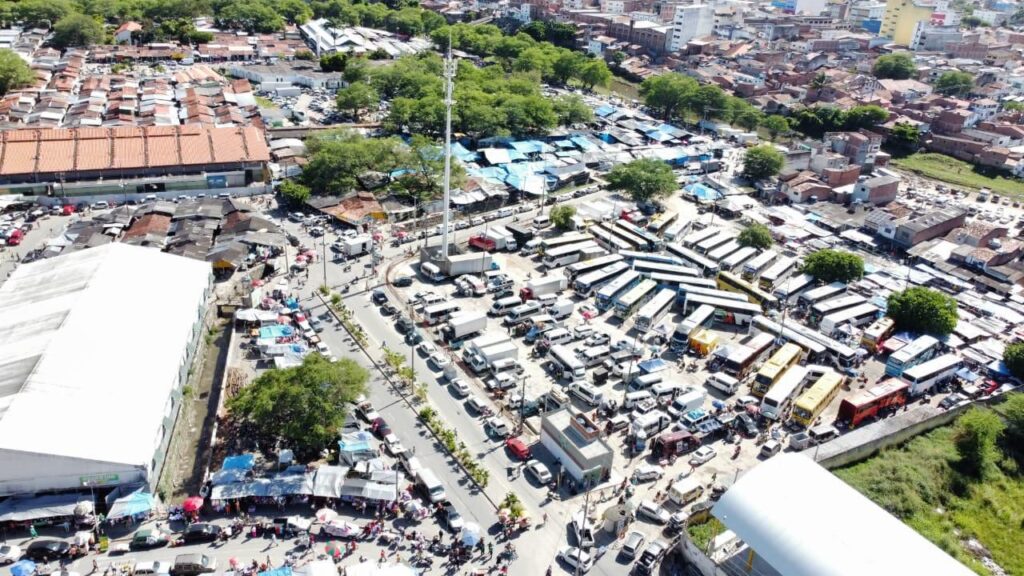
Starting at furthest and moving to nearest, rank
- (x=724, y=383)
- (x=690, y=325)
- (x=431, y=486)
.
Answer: (x=690, y=325) < (x=724, y=383) < (x=431, y=486)

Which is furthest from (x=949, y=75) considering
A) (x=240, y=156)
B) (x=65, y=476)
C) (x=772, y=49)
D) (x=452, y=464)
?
(x=65, y=476)

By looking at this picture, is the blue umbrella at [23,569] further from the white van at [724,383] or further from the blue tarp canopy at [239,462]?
the white van at [724,383]

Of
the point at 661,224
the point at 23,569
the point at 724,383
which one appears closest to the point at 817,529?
the point at 724,383

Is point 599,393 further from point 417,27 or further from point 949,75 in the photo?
point 417,27

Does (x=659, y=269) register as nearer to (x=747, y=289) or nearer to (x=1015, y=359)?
(x=747, y=289)

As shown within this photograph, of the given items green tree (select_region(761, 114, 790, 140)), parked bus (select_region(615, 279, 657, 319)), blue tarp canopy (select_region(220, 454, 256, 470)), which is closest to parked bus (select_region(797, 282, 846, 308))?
parked bus (select_region(615, 279, 657, 319))

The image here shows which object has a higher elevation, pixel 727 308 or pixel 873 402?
pixel 727 308

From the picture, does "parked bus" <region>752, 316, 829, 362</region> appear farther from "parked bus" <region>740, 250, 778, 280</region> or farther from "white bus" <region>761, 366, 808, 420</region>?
"parked bus" <region>740, 250, 778, 280</region>
